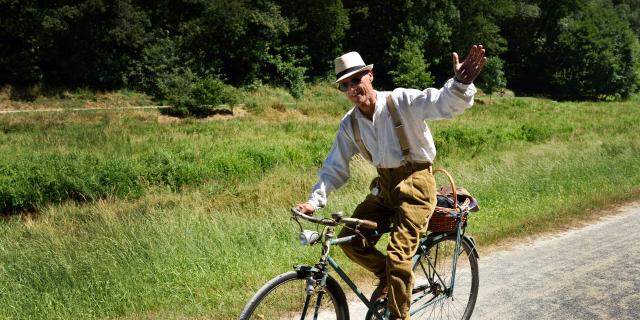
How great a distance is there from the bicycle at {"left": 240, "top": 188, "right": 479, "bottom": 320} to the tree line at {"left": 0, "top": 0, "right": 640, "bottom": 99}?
27.4m

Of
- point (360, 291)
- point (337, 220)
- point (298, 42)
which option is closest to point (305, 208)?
point (337, 220)

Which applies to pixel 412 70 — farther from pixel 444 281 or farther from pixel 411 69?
pixel 444 281

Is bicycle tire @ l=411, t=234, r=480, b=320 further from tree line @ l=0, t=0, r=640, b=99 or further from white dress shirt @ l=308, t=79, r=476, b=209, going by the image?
tree line @ l=0, t=0, r=640, b=99

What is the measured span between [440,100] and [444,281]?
1.64 metres

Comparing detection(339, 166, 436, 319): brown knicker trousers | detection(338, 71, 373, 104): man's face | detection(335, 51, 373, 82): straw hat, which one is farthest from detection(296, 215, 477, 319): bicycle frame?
detection(335, 51, 373, 82): straw hat

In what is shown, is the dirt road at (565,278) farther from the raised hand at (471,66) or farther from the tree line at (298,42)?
the tree line at (298,42)

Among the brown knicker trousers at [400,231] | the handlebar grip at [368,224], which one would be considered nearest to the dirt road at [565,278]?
the brown knicker trousers at [400,231]

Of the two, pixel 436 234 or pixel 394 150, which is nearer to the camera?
pixel 394 150

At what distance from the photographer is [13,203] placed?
13.1 meters

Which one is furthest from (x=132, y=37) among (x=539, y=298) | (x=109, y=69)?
(x=539, y=298)

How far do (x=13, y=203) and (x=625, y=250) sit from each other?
12521mm

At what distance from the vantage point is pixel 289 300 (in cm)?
436

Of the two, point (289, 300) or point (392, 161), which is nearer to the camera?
point (392, 161)

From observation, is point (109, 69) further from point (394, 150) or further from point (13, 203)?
point (394, 150)
